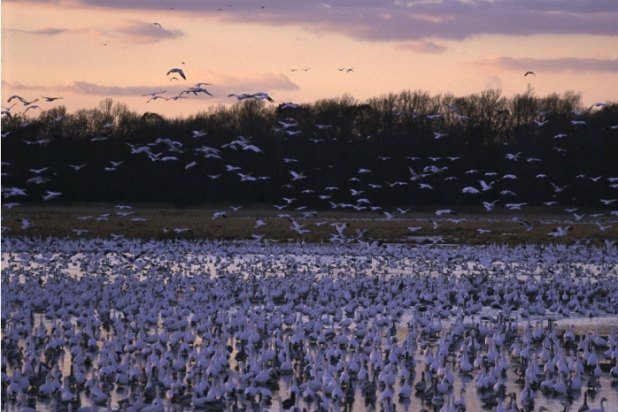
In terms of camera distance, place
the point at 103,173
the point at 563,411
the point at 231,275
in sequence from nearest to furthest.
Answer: the point at 563,411 < the point at 231,275 < the point at 103,173

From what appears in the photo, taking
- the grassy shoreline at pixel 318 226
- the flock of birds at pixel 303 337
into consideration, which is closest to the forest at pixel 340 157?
the grassy shoreline at pixel 318 226

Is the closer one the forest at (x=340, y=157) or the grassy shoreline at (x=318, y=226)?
the grassy shoreline at (x=318, y=226)

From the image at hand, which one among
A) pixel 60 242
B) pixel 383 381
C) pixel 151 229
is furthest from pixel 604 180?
pixel 383 381

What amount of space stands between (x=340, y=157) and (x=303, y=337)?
5200cm

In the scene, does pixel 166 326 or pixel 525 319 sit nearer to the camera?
pixel 166 326

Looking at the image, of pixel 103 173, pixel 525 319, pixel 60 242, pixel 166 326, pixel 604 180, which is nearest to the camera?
pixel 166 326

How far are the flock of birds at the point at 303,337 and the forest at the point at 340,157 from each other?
102 ft

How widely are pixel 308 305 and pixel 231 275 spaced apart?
674 cm

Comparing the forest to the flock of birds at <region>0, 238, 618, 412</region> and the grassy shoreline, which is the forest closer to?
the grassy shoreline

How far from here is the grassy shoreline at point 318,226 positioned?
43.0m

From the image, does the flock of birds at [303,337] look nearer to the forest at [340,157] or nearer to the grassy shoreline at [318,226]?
the grassy shoreline at [318,226]

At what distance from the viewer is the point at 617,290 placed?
25250 millimetres

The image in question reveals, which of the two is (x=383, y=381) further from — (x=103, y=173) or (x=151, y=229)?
(x=103, y=173)

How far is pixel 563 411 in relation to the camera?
14344mm
